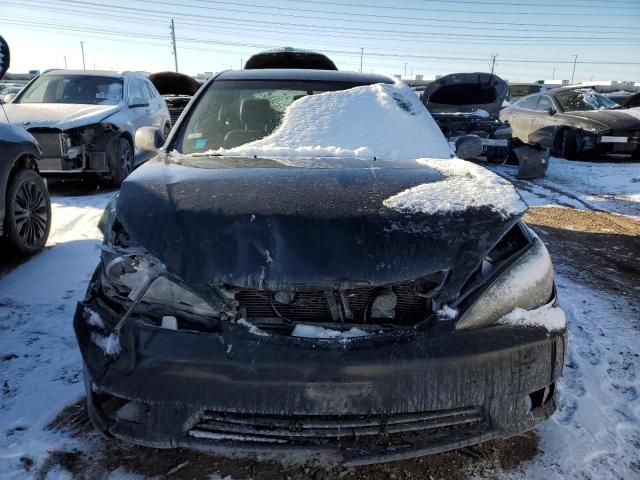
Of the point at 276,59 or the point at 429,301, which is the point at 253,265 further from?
the point at 276,59

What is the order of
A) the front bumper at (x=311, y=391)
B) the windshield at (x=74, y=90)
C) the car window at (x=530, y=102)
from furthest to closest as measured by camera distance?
the car window at (x=530, y=102) < the windshield at (x=74, y=90) < the front bumper at (x=311, y=391)

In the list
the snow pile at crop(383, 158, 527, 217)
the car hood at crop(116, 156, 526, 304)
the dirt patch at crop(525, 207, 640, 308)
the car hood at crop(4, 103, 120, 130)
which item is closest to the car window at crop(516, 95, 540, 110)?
Answer: the dirt patch at crop(525, 207, 640, 308)

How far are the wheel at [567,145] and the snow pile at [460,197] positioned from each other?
9.44m

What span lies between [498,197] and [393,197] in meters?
0.46

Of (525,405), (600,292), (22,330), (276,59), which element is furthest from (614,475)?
(276,59)

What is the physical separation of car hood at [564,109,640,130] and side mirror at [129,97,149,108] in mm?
8776

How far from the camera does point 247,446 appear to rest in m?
1.62

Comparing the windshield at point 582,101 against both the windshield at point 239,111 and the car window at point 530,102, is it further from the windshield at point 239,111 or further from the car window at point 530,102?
the windshield at point 239,111

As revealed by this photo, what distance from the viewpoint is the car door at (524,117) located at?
11.7m

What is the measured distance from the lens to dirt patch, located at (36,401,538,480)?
6.22 feet

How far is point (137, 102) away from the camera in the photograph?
8289mm

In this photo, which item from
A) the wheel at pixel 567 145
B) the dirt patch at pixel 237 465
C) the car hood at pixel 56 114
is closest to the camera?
the dirt patch at pixel 237 465

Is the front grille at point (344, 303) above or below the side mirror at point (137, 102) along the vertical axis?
below

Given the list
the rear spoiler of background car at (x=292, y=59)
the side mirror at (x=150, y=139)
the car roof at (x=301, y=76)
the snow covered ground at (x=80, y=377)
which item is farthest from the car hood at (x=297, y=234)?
the rear spoiler of background car at (x=292, y=59)
